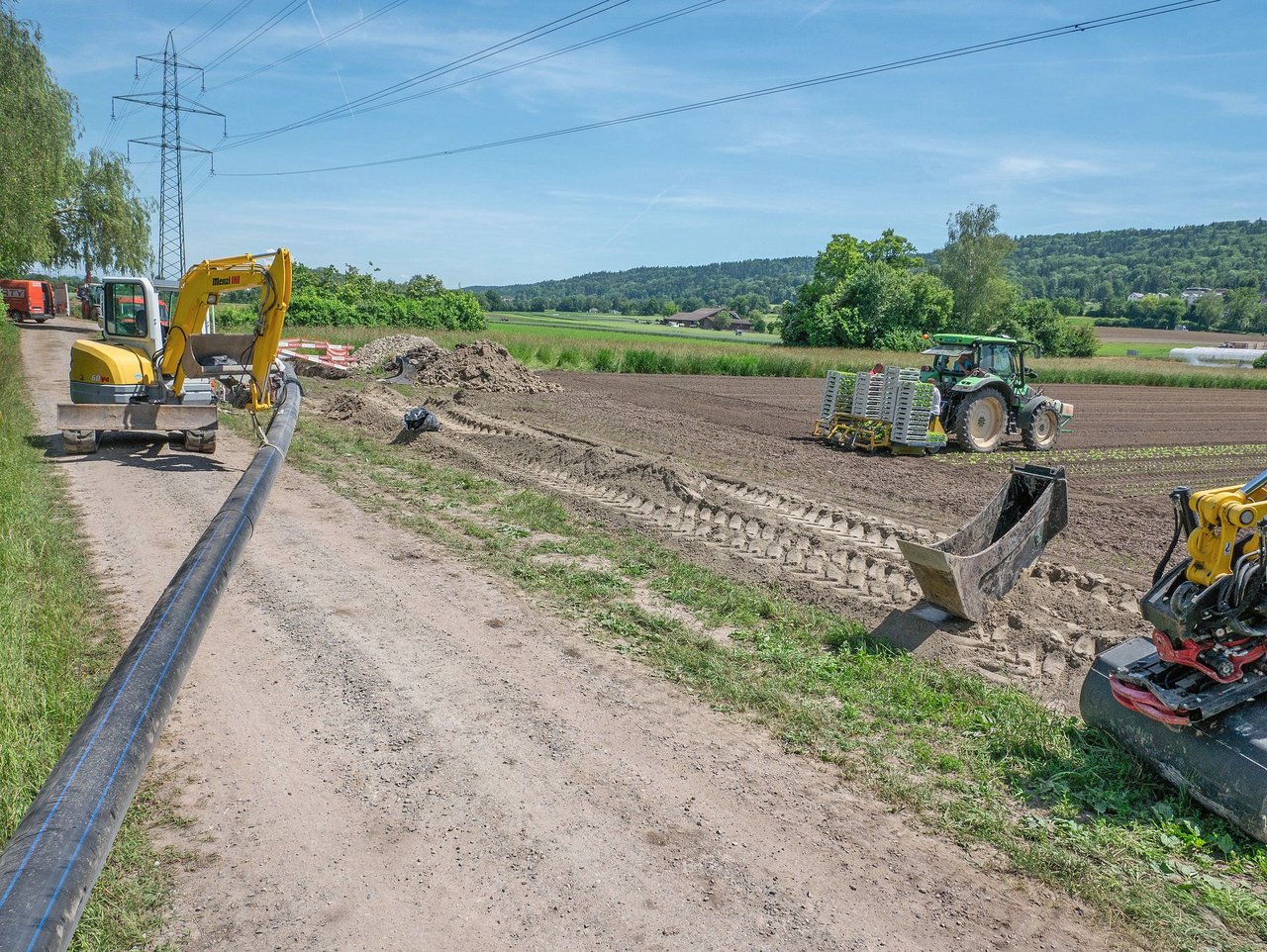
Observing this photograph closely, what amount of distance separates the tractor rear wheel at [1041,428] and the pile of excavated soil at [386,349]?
17.7 m

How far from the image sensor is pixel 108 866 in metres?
3.74

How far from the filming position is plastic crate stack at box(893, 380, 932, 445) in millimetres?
15766

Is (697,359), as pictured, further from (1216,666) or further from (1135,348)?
(1135,348)

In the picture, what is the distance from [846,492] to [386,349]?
67.4 ft

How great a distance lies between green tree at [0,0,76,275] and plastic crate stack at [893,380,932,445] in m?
19.6

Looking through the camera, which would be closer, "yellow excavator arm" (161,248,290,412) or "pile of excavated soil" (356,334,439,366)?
"yellow excavator arm" (161,248,290,412)

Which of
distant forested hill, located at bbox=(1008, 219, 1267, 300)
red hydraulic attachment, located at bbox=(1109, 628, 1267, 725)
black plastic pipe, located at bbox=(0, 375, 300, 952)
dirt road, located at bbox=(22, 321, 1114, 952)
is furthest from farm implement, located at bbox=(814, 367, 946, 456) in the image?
distant forested hill, located at bbox=(1008, 219, 1267, 300)

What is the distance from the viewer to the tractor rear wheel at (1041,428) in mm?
17438

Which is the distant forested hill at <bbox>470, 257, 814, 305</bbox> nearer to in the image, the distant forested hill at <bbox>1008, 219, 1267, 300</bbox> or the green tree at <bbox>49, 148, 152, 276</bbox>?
the distant forested hill at <bbox>1008, 219, 1267, 300</bbox>

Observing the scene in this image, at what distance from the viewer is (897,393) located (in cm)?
1588

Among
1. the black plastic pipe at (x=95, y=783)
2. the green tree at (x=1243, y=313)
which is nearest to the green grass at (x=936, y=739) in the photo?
the black plastic pipe at (x=95, y=783)

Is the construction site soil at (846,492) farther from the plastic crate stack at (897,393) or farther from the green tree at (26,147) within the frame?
the green tree at (26,147)

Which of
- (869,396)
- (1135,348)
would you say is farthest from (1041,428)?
(1135,348)

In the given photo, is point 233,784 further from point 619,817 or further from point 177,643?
point 619,817
